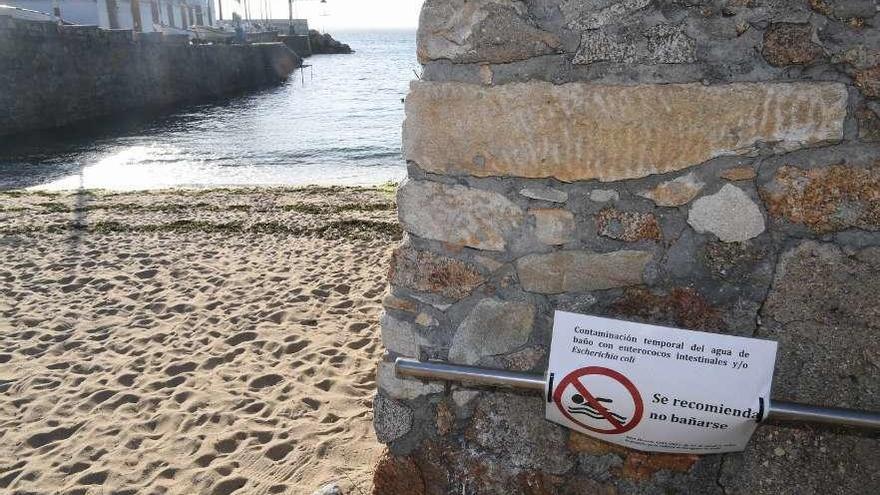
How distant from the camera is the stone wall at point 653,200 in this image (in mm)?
1594

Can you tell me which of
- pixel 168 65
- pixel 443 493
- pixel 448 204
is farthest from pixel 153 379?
pixel 168 65

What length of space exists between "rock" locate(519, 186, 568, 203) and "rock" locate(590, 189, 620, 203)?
8 centimetres

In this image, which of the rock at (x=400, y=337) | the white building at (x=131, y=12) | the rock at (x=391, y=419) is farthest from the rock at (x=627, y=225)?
the white building at (x=131, y=12)

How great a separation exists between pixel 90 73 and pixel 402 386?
2151cm

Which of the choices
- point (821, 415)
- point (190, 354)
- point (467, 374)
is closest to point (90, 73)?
point (190, 354)

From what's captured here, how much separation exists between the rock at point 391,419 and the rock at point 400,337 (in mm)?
196

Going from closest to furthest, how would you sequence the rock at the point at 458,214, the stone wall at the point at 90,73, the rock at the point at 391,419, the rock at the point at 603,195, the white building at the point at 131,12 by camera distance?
the rock at the point at 603,195 → the rock at the point at 458,214 → the rock at the point at 391,419 → the stone wall at the point at 90,73 → the white building at the point at 131,12

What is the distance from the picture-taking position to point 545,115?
5.69 feet

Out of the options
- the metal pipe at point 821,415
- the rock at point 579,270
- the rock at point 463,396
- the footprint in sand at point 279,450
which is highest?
the rock at point 579,270

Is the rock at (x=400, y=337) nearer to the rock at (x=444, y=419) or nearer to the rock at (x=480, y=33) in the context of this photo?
the rock at (x=444, y=419)

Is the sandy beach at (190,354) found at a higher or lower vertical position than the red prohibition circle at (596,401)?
lower

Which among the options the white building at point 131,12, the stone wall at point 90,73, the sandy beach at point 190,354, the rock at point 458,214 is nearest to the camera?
the rock at point 458,214

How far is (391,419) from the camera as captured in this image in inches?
84.4

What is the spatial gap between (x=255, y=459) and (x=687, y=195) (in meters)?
2.35
